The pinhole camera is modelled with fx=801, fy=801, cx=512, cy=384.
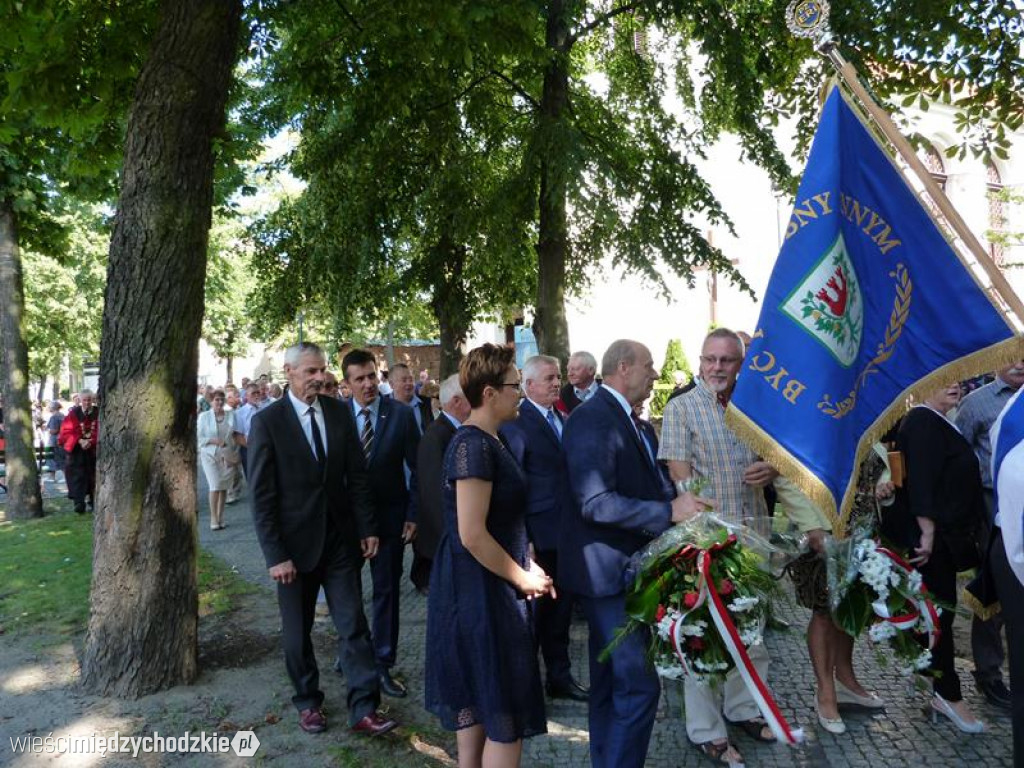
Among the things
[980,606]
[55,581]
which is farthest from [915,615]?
[55,581]

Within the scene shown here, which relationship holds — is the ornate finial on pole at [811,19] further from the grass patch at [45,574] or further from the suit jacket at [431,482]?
the grass patch at [45,574]

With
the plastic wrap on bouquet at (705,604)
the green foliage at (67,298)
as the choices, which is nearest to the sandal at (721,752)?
the plastic wrap on bouquet at (705,604)

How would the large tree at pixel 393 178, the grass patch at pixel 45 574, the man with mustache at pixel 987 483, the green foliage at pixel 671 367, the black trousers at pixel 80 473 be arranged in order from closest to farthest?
the man with mustache at pixel 987 483 < the grass patch at pixel 45 574 < the large tree at pixel 393 178 < the black trousers at pixel 80 473 < the green foliage at pixel 671 367

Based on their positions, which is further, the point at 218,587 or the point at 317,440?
the point at 218,587

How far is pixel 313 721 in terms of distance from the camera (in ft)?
15.2

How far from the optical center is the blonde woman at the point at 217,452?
456 inches

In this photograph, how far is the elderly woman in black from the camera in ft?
15.3

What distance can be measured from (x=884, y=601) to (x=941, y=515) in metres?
1.23

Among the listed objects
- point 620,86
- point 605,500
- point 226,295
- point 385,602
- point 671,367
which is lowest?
point 385,602

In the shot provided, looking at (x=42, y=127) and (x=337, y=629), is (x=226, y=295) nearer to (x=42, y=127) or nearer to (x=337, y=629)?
(x=42, y=127)

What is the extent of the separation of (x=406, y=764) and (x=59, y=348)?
3953 centimetres

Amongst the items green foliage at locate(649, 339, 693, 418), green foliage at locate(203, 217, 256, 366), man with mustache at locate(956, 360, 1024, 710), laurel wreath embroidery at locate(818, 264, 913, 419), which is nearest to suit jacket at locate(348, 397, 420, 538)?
laurel wreath embroidery at locate(818, 264, 913, 419)

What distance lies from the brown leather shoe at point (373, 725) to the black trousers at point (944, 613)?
10.4 ft

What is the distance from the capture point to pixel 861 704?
16.1ft
